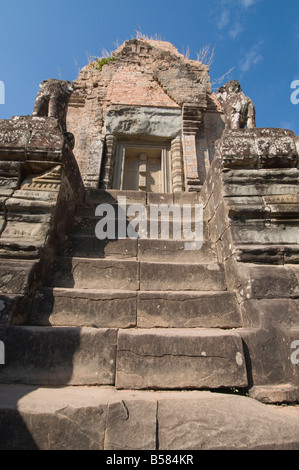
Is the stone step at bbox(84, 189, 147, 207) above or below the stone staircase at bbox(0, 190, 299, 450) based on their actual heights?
above

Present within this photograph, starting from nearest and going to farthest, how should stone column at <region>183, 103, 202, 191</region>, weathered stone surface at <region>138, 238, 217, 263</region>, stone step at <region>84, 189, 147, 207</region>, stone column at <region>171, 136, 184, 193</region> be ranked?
1. weathered stone surface at <region>138, 238, 217, 263</region>
2. stone step at <region>84, 189, 147, 207</region>
3. stone column at <region>183, 103, 202, 191</region>
4. stone column at <region>171, 136, 184, 193</region>

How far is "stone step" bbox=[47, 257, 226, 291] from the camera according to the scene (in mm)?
2736

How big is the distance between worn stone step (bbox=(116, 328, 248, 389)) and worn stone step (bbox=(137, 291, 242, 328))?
351 millimetres

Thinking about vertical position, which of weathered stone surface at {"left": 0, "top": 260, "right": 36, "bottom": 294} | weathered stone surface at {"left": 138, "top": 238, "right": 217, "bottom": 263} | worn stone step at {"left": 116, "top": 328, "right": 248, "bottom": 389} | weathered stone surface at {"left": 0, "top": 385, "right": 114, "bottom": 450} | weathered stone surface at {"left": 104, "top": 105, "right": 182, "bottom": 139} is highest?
weathered stone surface at {"left": 104, "top": 105, "right": 182, "bottom": 139}

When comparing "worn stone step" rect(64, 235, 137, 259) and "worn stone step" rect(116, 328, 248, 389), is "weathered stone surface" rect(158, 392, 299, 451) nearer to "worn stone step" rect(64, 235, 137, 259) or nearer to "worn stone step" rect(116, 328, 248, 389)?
"worn stone step" rect(116, 328, 248, 389)

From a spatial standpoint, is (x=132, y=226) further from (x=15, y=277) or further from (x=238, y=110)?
(x=238, y=110)

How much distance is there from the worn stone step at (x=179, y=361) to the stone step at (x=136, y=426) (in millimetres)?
316

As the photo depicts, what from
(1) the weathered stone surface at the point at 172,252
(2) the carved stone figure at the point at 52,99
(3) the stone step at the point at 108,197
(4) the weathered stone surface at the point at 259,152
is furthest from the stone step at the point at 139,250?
(2) the carved stone figure at the point at 52,99

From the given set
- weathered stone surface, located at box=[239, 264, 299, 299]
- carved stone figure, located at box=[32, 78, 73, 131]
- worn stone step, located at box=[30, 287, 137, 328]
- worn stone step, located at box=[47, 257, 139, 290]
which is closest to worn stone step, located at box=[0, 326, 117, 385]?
worn stone step, located at box=[30, 287, 137, 328]

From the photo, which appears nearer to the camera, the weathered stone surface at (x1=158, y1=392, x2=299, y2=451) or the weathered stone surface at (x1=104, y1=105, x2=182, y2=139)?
the weathered stone surface at (x1=158, y1=392, x2=299, y2=451)

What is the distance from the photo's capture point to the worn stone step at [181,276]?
2.74 m

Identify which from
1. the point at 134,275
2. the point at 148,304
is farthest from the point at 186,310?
the point at 134,275

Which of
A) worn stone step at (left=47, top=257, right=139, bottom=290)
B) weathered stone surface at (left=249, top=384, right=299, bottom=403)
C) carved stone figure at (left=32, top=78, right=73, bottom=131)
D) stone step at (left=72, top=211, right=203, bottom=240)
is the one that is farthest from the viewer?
carved stone figure at (left=32, top=78, right=73, bottom=131)

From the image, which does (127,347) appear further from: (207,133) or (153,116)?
(207,133)
